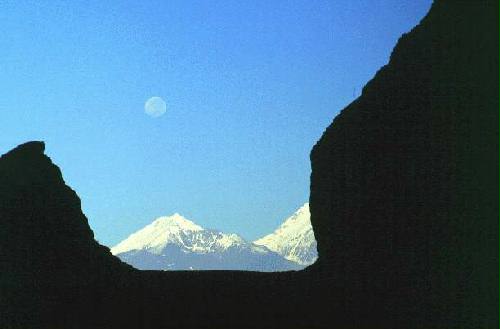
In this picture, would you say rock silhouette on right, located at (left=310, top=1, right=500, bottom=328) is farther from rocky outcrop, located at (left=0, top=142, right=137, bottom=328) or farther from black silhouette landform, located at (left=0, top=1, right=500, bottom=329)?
rocky outcrop, located at (left=0, top=142, right=137, bottom=328)

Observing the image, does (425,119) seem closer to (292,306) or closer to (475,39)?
(475,39)

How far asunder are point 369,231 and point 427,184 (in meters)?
4.23

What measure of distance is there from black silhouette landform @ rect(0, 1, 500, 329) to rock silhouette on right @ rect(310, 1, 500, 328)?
52 millimetres

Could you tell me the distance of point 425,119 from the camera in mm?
19156

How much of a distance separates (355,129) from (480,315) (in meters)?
10.7

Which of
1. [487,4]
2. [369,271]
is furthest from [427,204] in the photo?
[487,4]

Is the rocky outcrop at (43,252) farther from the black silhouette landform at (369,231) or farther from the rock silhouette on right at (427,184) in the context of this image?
the rock silhouette on right at (427,184)

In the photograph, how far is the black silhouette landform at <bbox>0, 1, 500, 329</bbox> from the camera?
16.4 m

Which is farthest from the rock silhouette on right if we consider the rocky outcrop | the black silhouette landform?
the rocky outcrop

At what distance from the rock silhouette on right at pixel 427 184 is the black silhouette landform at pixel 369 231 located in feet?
0.17

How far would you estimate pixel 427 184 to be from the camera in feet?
61.3

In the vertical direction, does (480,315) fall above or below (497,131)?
below

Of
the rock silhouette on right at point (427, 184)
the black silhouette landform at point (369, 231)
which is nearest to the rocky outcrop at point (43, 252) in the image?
the black silhouette landform at point (369, 231)

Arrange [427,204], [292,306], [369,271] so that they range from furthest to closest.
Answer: [292,306]
[369,271]
[427,204]
